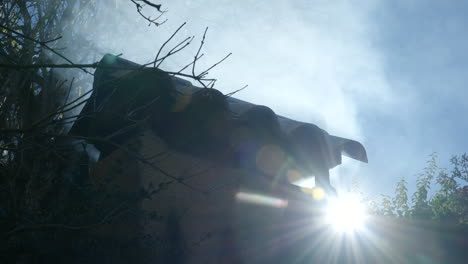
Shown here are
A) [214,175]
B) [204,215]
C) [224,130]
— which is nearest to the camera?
[224,130]

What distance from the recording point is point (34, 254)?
2.93 m

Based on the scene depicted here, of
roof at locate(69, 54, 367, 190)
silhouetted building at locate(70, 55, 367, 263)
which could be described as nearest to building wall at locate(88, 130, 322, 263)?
silhouetted building at locate(70, 55, 367, 263)

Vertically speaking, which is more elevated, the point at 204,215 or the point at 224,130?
the point at 224,130

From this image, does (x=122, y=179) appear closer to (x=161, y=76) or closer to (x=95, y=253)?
(x=95, y=253)

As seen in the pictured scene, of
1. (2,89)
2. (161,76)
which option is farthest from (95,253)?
(161,76)

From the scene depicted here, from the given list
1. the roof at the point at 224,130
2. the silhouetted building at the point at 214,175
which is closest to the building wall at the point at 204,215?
the silhouetted building at the point at 214,175

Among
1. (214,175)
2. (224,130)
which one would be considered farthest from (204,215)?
(224,130)

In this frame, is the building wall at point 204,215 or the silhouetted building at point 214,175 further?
the building wall at point 204,215

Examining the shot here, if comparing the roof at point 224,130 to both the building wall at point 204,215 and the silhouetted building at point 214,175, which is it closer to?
the silhouetted building at point 214,175

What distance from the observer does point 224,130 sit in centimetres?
376

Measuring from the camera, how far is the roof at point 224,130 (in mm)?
3564

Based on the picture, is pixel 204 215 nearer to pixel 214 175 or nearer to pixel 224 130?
pixel 214 175

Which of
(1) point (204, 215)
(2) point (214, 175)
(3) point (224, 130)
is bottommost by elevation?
(1) point (204, 215)

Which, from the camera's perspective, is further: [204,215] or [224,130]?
[204,215]
